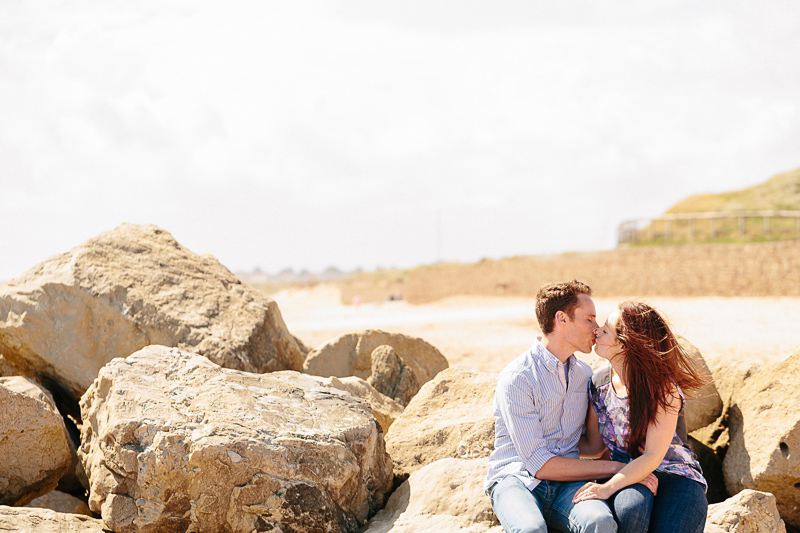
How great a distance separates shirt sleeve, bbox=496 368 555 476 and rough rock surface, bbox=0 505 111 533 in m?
2.39

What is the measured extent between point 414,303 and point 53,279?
1145 inches

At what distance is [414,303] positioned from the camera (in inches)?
1373

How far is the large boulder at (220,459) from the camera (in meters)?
3.86

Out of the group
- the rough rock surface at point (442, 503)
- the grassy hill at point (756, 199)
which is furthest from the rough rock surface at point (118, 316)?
the grassy hill at point (756, 199)

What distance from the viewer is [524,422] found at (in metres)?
3.64

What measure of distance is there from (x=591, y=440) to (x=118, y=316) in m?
4.02

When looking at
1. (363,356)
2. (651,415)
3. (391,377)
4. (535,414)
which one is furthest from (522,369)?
(363,356)

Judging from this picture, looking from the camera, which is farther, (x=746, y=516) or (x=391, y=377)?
(x=391, y=377)

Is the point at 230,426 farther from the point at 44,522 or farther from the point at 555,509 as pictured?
the point at 555,509

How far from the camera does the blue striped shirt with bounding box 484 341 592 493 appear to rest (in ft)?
11.9

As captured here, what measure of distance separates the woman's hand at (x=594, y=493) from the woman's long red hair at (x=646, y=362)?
33 cm

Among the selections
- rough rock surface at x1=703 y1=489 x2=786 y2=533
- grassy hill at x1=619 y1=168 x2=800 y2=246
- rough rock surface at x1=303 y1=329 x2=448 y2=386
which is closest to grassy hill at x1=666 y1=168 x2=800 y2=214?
grassy hill at x1=619 y1=168 x2=800 y2=246

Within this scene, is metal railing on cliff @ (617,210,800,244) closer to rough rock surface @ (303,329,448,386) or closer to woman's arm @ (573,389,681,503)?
rough rock surface @ (303,329,448,386)

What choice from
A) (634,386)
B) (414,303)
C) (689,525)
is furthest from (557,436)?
(414,303)
